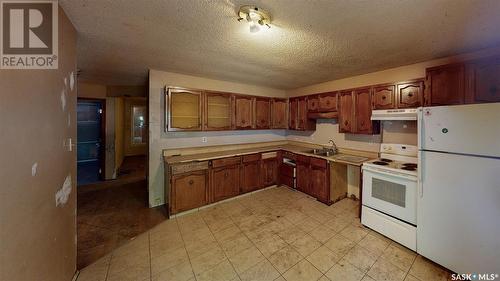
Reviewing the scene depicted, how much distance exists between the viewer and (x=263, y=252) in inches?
82.3

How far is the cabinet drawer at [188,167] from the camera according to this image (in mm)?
2818

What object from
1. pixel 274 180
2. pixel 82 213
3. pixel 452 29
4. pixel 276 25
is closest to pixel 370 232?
pixel 274 180

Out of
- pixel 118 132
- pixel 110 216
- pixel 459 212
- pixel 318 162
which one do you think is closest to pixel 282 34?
pixel 318 162

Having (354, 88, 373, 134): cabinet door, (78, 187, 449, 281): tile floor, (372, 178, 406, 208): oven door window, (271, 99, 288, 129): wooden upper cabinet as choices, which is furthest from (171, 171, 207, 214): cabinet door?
(354, 88, 373, 134): cabinet door

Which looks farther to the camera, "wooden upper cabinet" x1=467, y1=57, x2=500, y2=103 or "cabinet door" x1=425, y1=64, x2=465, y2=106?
"cabinet door" x1=425, y1=64, x2=465, y2=106

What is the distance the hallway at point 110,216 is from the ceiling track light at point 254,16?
110 inches

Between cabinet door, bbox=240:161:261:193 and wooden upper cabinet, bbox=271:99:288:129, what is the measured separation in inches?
43.9

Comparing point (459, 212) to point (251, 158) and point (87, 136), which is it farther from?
point (87, 136)

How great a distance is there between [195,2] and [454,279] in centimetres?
332

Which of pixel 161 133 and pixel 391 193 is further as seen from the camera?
pixel 161 133

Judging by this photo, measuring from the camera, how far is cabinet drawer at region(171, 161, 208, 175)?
2.82 m

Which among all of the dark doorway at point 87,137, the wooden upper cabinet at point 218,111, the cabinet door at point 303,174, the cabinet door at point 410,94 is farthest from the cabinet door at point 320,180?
the dark doorway at point 87,137

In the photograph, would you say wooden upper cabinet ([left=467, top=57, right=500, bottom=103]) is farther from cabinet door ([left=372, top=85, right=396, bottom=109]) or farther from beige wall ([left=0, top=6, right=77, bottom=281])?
beige wall ([left=0, top=6, right=77, bottom=281])

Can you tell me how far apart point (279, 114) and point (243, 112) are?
1028 mm
